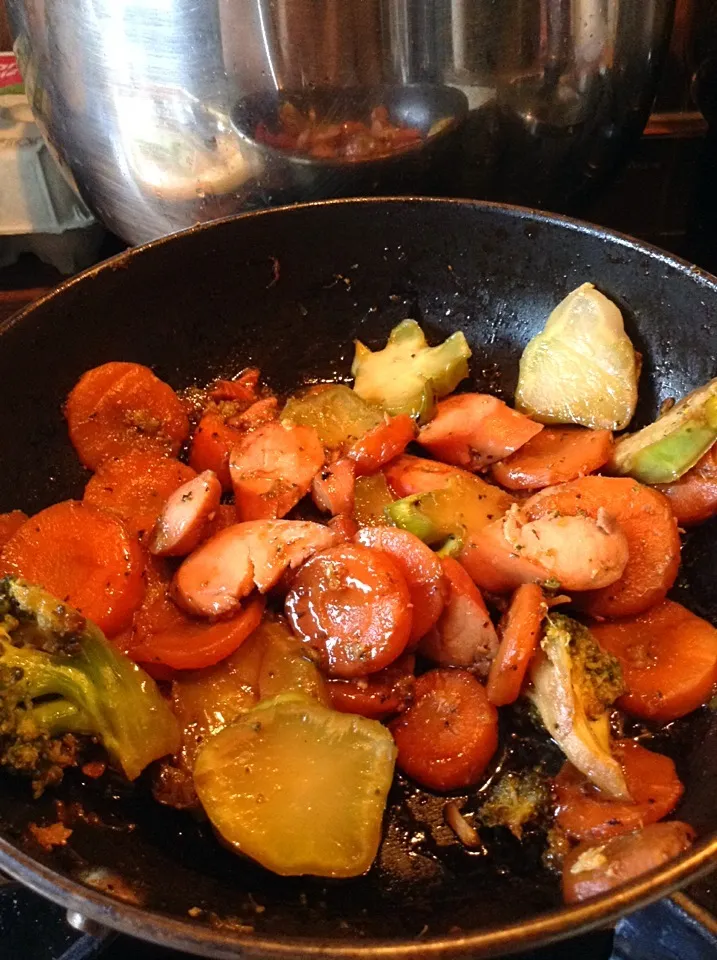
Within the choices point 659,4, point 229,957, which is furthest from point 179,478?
point 659,4

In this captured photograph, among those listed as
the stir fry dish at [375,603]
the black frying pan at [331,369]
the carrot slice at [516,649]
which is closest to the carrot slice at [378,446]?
the stir fry dish at [375,603]

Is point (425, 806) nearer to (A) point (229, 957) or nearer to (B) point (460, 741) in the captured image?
(B) point (460, 741)

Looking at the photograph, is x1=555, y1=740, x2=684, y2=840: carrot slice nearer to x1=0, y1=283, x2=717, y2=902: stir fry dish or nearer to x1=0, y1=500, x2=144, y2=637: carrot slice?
x1=0, y1=283, x2=717, y2=902: stir fry dish

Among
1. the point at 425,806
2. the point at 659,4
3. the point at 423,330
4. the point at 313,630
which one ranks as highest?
the point at 659,4

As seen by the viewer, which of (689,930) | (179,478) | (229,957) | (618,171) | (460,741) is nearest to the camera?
(229,957)

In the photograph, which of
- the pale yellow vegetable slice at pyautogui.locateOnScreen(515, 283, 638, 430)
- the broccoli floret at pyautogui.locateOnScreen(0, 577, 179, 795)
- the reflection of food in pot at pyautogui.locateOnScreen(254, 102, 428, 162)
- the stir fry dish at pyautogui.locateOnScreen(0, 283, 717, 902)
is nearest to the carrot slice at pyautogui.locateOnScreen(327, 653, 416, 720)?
the stir fry dish at pyautogui.locateOnScreen(0, 283, 717, 902)

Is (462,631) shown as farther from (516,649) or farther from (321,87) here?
(321,87)

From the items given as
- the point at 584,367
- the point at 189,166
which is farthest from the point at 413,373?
the point at 189,166
